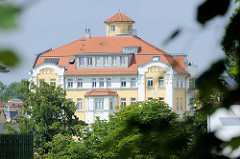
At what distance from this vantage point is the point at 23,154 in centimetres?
1562

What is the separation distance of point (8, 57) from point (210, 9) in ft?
1.47

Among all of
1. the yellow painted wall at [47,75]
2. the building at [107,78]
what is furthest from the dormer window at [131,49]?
the yellow painted wall at [47,75]

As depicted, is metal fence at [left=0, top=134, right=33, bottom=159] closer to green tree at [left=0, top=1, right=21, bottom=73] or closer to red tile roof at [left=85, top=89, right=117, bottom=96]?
green tree at [left=0, top=1, right=21, bottom=73]

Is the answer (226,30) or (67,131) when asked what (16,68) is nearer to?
(226,30)

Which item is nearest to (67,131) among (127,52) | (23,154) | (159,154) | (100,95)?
(100,95)

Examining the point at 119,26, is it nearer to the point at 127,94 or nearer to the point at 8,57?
the point at 127,94

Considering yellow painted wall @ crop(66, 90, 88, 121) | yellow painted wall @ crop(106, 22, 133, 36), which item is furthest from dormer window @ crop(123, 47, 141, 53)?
yellow painted wall @ crop(66, 90, 88, 121)

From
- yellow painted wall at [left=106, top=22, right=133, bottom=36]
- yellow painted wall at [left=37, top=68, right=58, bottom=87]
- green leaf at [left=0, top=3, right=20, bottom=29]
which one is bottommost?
green leaf at [left=0, top=3, right=20, bottom=29]

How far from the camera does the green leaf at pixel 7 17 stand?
882 mm

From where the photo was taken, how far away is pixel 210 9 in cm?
120

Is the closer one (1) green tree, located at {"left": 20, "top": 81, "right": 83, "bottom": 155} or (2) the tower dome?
(1) green tree, located at {"left": 20, "top": 81, "right": 83, "bottom": 155}

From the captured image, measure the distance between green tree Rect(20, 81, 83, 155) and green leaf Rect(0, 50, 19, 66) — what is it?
4047 cm

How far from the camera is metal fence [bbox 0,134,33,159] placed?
15047 mm

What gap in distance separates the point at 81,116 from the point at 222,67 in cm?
5973
